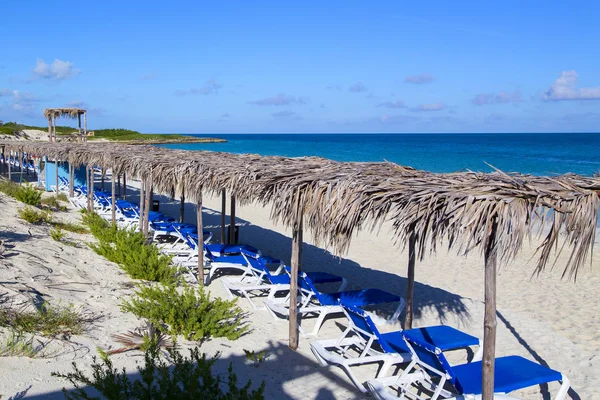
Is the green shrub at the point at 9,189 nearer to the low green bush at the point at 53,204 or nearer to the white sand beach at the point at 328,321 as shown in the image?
the low green bush at the point at 53,204

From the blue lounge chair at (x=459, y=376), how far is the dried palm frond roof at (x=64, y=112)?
18.3 meters

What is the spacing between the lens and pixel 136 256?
21.1 feet

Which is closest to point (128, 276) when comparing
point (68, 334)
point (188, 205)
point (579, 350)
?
point (68, 334)

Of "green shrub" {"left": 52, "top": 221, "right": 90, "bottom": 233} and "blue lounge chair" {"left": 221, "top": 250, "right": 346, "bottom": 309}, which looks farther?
"green shrub" {"left": 52, "top": 221, "right": 90, "bottom": 233}

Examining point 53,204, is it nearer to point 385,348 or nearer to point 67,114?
point 67,114

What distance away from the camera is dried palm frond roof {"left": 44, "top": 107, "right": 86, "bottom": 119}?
63.6ft

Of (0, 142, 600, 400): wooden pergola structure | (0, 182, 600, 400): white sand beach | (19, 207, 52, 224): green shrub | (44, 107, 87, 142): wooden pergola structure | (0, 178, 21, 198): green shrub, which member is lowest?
(0, 182, 600, 400): white sand beach

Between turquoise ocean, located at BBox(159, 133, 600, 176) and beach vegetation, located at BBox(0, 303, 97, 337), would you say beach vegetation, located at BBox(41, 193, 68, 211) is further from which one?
turquoise ocean, located at BBox(159, 133, 600, 176)

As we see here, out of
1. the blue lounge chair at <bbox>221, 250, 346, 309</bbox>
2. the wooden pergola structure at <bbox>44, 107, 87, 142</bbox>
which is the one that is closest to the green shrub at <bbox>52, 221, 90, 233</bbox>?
the blue lounge chair at <bbox>221, 250, 346, 309</bbox>

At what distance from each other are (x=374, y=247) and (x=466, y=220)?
299 inches

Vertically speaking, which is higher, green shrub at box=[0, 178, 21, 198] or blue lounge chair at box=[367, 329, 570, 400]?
green shrub at box=[0, 178, 21, 198]

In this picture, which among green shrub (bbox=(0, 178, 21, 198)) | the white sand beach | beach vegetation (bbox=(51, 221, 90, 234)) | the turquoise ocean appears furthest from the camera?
the turquoise ocean

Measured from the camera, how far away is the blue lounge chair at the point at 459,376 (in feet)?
11.3

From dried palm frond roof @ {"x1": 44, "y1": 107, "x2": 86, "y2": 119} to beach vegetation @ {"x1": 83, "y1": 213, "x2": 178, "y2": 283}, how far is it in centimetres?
1269
